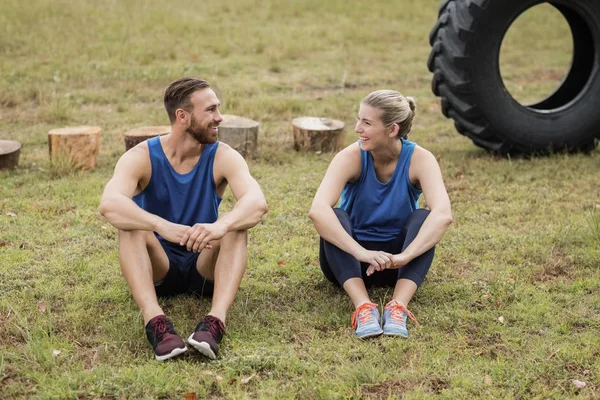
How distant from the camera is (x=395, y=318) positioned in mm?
4605

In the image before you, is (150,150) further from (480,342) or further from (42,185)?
(42,185)

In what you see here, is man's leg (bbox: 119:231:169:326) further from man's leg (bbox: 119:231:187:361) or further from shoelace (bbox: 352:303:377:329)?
shoelace (bbox: 352:303:377:329)

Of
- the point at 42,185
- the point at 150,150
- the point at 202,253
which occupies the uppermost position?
the point at 150,150

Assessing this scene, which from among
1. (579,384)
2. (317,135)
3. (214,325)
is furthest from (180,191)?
(317,135)

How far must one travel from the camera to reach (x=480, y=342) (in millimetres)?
4539

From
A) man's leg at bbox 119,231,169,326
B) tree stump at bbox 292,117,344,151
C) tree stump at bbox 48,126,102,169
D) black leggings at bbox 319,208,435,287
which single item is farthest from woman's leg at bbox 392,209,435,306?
tree stump at bbox 48,126,102,169

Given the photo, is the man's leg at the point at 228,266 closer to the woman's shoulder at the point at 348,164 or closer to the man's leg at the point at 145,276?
the man's leg at the point at 145,276

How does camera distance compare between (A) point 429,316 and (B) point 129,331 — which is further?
(A) point 429,316

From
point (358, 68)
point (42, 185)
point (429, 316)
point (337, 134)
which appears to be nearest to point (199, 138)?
point (429, 316)

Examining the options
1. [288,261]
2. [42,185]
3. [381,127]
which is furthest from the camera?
[42,185]

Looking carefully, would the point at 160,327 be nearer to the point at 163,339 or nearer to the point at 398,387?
the point at 163,339

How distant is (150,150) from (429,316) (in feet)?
6.19

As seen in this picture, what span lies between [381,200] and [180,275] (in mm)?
1290

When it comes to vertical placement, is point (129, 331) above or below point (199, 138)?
below
